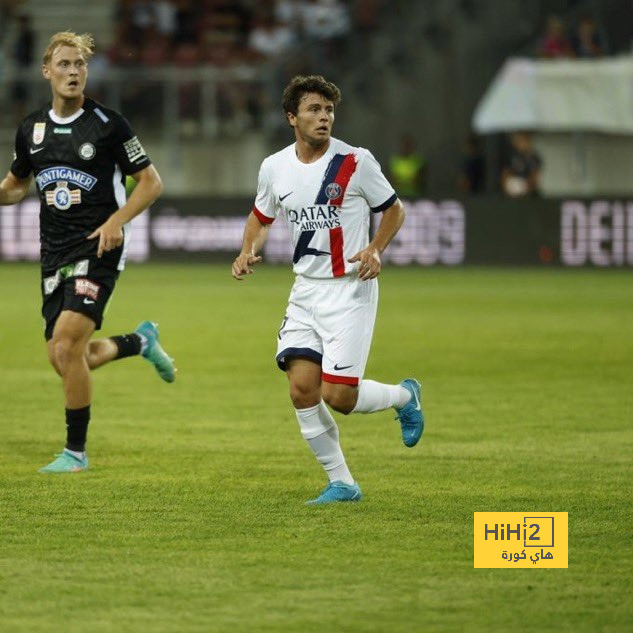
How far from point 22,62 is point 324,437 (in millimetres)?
21642

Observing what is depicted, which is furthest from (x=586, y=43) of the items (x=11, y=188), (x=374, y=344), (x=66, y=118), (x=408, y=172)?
(x=66, y=118)

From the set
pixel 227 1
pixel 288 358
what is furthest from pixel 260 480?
pixel 227 1

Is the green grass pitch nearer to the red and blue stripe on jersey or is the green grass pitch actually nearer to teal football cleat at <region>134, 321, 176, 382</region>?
teal football cleat at <region>134, 321, 176, 382</region>

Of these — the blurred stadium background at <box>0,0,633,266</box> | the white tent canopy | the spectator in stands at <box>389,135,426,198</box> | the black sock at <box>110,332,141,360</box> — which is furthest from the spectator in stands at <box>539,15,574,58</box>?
the black sock at <box>110,332,141,360</box>

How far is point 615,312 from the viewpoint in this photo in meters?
18.9

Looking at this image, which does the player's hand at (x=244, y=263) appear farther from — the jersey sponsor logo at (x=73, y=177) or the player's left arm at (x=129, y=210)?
the jersey sponsor logo at (x=73, y=177)

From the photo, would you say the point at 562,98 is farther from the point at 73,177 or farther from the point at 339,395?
the point at 339,395

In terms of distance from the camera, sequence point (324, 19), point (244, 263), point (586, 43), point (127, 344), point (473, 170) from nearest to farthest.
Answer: point (244, 263) < point (127, 344) < point (586, 43) < point (473, 170) < point (324, 19)

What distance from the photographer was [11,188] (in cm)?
884

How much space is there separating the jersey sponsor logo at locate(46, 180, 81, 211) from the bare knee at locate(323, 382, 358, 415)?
1.92 meters

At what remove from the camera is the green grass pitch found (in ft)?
18.2

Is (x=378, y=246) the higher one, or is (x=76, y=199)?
(x=76, y=199)

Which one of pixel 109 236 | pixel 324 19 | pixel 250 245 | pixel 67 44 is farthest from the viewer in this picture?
pixel 324 19

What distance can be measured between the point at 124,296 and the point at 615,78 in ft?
29.8
